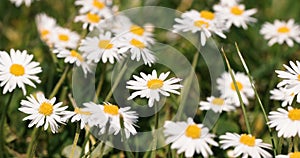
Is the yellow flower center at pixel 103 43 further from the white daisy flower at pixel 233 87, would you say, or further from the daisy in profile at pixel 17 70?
the white daisy flower at pixel 233 87

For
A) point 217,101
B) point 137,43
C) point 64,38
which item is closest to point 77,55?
point 137,43

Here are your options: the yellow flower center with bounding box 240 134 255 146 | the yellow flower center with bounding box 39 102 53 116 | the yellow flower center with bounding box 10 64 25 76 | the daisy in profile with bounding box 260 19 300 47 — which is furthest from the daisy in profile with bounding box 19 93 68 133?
A: the daisy in profile with bounding box 260 19 300 47

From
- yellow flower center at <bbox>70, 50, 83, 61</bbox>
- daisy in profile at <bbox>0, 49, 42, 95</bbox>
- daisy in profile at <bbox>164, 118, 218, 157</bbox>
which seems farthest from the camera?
yellow flower center at <bbox>70, 50, 83, 61</bbox>

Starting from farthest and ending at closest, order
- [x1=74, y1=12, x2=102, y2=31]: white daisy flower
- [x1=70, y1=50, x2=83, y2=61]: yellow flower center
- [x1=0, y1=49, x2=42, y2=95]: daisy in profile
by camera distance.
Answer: [x1=74, y1=12, x2=102, y2=31]: white daisy flower < [x1=70, y1=50, x2=83, y2=61]: yellow flower center < [x1=0, y1=49, x2=42, y2=95]: daisy in profile

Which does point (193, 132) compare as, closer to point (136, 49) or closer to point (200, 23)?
point (136, 49)

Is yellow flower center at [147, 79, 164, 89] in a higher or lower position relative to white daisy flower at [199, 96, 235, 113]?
higher

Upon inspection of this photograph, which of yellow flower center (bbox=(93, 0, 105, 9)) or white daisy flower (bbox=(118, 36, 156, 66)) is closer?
white daisy flower (bbox=(118, 36, 156, 66))

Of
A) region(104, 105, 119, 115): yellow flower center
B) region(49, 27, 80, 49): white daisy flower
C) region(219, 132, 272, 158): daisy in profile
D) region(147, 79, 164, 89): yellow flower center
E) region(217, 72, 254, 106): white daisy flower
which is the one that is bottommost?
region(219, 132, 272, 158): daisy in profile

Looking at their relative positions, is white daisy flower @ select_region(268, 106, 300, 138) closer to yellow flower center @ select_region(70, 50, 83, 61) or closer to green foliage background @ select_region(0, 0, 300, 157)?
green foliage background @ select_region(0, 0, 300, 157)
